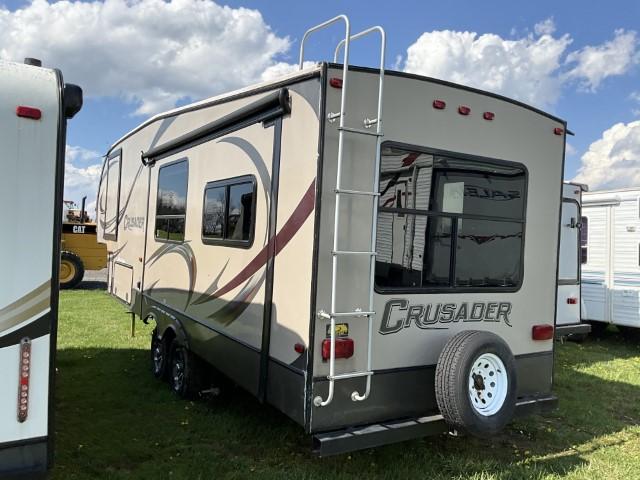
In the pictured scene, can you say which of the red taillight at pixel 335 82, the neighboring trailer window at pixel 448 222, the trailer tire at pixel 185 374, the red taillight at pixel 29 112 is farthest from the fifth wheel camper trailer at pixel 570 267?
the red taillight at pixel 29 112

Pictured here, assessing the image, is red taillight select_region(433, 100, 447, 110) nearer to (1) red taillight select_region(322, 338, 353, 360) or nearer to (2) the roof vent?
(1) red taillight select_region(322, 338, 353, 360)

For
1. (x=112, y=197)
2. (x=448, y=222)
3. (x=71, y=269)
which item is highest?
(x=112, y=197)

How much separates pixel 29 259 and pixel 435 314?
2589 millimetres

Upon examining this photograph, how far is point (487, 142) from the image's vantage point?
4172 millimetres

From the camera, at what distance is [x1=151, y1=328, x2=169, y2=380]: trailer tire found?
590cm

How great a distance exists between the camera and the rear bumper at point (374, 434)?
3.36 meters

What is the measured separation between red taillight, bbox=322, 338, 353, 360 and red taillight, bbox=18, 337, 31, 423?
5.32ft

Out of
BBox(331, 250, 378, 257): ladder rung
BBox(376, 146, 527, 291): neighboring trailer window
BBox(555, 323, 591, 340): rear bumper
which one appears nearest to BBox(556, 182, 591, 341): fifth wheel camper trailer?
BBox(555, 323, 591, 340): rear bumper

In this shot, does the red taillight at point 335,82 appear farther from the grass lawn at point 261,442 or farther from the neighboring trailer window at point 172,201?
the grass lawn at point 261,442

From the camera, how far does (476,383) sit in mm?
3756

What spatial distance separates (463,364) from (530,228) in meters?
1.43

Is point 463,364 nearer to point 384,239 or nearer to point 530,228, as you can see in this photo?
point 384,239

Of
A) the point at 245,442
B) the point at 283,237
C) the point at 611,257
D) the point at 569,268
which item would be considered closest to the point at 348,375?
the point at 283,237

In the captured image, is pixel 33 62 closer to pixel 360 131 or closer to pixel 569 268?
pixel 360 131
